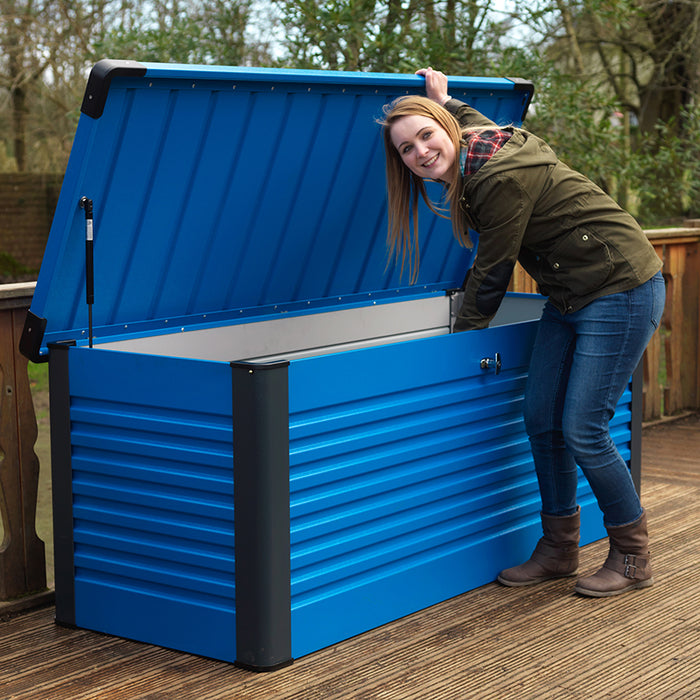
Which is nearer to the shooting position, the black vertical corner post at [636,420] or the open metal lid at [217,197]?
the open metal lid at [217,197]

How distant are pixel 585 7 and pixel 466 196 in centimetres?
414

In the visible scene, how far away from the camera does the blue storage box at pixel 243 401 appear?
255 cm

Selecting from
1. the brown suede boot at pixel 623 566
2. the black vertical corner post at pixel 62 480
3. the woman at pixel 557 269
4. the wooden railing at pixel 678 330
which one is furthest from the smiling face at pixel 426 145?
the wooden railing at pixel 678 330

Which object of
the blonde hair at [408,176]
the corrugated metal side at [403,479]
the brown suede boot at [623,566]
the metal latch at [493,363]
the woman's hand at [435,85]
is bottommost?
the brown suede boot at [623,566]

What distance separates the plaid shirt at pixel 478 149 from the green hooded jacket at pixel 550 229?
2cm

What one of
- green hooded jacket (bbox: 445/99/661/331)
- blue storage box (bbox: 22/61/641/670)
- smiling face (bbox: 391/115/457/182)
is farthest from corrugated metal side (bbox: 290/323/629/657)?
smiling face (bbox: 391/115/457/182)

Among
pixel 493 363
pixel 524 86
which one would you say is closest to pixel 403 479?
pixel 493 363

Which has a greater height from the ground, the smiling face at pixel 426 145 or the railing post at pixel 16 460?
the smiling face at pixel 426 145

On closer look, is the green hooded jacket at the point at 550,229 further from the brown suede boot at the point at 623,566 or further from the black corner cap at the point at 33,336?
the black corner cap at the point at 33,336

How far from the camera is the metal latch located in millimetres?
3092

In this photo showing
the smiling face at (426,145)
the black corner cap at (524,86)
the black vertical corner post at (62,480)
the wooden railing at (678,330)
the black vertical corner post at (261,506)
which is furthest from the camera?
the wooden railing at (678,330)

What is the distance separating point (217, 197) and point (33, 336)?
0.64 metres

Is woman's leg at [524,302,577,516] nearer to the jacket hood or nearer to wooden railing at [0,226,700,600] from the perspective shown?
the jacket hood

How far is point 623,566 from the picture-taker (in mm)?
3162
